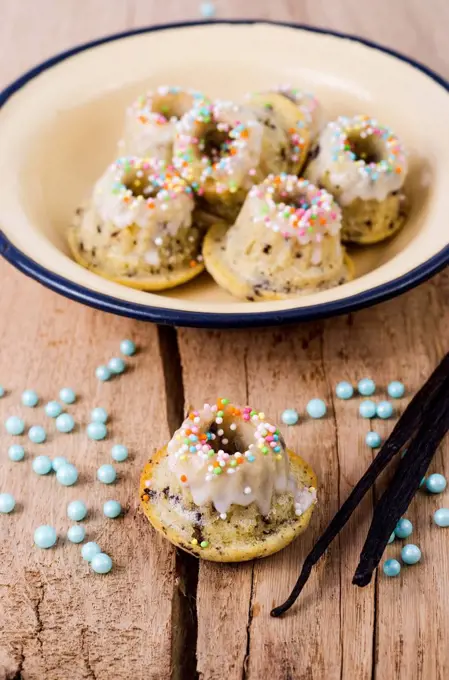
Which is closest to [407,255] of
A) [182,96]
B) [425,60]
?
[182,96]

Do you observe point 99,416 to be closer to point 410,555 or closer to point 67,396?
point 67,396

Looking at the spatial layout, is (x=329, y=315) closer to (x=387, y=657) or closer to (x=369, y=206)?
(x=369, y=206)

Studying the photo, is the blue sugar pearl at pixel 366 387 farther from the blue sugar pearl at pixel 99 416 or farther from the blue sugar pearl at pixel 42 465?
the blue sugar pearl at pixel 42 465

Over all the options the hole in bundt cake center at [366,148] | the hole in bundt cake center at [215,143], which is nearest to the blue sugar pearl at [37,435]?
the hole in bundt cake center at [215,143]

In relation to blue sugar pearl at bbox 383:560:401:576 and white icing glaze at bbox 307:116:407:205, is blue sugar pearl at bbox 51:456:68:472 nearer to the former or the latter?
blue sugar pearl at bbox 383:560:401:576

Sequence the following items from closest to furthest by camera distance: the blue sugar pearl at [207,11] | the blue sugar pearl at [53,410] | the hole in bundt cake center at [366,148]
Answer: the blue sugar pearl at [53,410] → the hole in bundt cake center at [366,148] → the blue sugar pearl at [207,11]

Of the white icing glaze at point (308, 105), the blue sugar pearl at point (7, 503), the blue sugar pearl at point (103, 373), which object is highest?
the white icing glaze at point (308, 105)

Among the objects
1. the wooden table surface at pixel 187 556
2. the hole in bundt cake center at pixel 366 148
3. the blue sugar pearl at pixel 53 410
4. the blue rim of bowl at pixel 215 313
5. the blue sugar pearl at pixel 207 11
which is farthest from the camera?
the blue sugar pearl at pixel 207 11

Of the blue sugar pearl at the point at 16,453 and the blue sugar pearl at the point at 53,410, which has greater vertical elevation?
the blue sugar pearl at the point at 53,410
